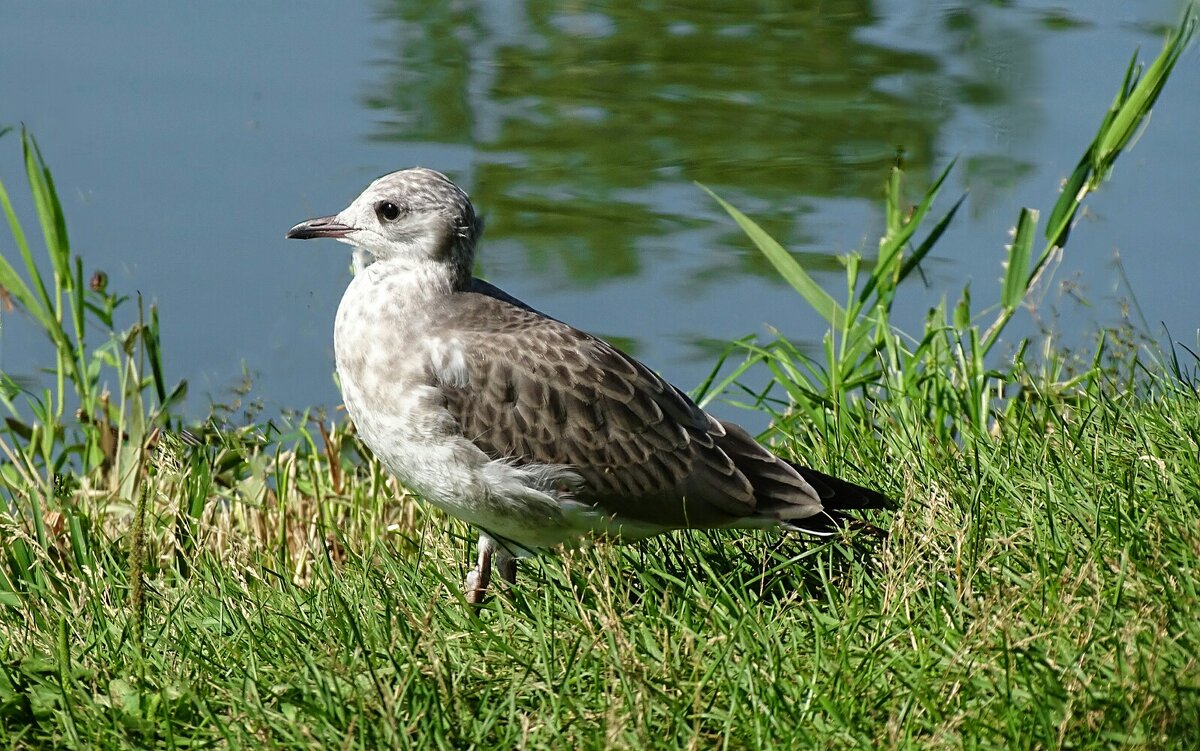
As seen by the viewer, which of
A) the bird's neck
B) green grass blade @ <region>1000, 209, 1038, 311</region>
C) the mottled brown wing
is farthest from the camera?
green grass blade @ <region>1000, 209, 1038, 311</region>

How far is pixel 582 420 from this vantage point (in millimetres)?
5031

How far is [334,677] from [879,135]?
23.9ft

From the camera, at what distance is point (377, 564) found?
5.30m

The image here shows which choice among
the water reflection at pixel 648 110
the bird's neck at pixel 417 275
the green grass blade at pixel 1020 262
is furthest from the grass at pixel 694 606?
the water reflection at pixel 648 110

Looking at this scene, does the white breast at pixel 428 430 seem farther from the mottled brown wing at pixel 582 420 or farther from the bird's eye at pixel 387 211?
the bird's eye at pixel 387 211

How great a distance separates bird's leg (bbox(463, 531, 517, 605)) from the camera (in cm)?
488

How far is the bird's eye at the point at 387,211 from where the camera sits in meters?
5.23

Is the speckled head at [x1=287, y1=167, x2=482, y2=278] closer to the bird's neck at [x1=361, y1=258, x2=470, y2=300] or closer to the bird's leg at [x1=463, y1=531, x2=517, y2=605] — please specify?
the bird's neck at [x1=361, y1=258, x2=470, y2=300]

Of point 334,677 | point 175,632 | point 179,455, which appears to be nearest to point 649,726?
point 334,677

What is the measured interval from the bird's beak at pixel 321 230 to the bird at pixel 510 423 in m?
0.04

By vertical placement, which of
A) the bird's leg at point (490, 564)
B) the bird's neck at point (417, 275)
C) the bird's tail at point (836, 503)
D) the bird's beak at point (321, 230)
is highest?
the bird's beak at point (321, 230)

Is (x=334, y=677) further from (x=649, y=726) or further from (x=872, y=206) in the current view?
(x=872, y=206)

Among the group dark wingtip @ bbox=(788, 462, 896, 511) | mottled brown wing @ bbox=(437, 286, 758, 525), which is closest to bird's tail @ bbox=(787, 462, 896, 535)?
dark wingtip @ bbox=(788, 462, 896, 511)

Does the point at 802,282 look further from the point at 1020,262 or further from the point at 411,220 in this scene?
the point at 411,220
